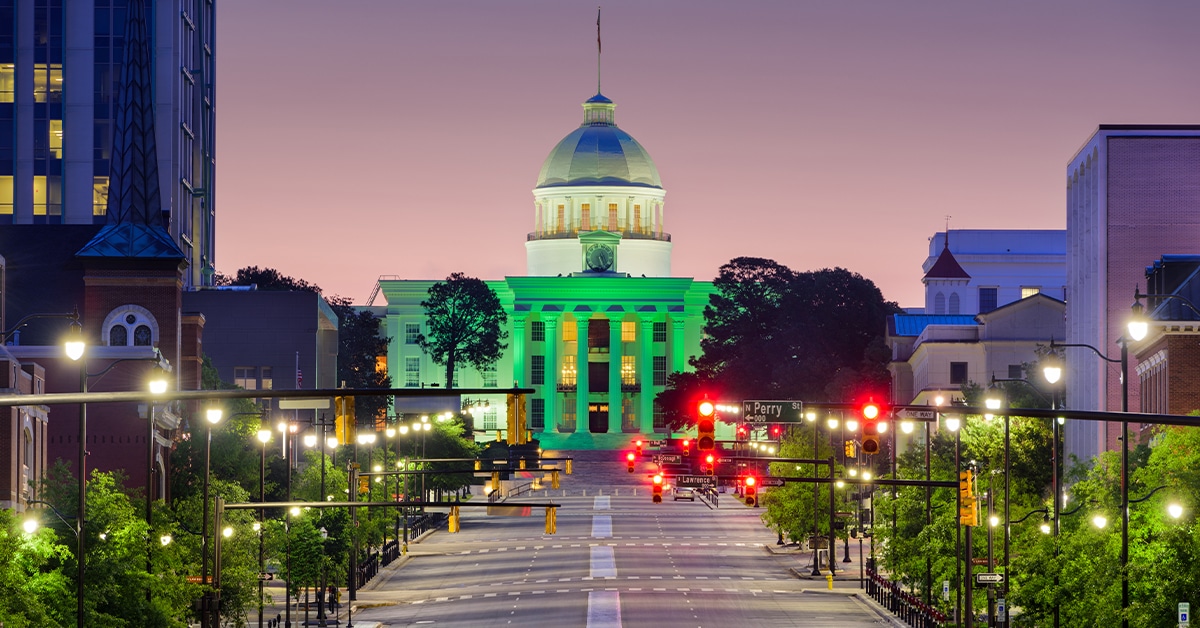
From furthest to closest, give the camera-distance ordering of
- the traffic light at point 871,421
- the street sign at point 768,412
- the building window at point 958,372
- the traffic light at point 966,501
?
the building window at point 958,372 < the street sign at point 768,412 < the traffic light at point 966,501 < the traffic light at point 871,421

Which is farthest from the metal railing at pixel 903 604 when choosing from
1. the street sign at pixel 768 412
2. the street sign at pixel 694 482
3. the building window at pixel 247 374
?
the building window at pixel 247 374

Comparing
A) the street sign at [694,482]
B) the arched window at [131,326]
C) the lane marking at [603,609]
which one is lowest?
the lane marking at [603,609]

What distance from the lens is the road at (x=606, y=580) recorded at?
72.1 meters

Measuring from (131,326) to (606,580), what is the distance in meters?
31.6

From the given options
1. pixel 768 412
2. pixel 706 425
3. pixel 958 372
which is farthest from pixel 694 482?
pixel 706 425

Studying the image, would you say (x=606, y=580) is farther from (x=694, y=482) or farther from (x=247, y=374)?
(x=247, y=374)

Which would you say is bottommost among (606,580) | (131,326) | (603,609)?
(606,580)

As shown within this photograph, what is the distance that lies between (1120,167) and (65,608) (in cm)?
6681

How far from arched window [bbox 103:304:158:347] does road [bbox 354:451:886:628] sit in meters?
17.3

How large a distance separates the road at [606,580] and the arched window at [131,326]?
682 inches

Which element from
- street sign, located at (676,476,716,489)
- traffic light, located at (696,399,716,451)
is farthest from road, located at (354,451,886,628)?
traffic light, located at (696,399,716,451)

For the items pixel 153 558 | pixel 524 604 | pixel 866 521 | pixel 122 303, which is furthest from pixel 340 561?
pixel 866 521

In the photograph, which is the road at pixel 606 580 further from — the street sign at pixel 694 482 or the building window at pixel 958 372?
the building window at pixel 958 372

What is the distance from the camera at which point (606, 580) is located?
8856cm
